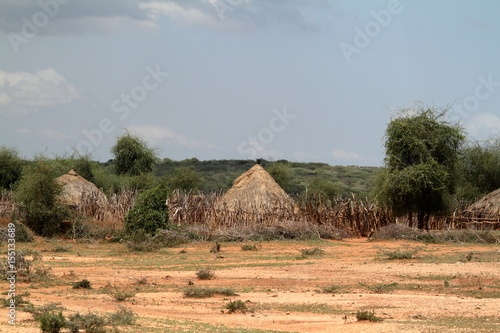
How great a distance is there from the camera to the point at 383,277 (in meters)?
14.9

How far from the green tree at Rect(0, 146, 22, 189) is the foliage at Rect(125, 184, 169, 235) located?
16.3 meters

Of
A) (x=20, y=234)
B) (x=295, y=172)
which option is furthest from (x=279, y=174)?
(x=295, y=172)

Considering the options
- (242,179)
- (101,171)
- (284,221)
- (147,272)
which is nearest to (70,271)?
(147,272)

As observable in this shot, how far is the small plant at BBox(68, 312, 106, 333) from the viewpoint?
28.0ft

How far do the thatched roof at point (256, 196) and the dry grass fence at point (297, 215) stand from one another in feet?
0.64

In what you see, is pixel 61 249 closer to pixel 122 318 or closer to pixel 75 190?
pixel 75 190

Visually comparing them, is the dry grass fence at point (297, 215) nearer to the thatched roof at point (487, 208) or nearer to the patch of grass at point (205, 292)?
the thatched roof at point (487, 208)

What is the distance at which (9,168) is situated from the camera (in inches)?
1474

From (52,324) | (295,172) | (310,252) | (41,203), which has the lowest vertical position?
(52,324)

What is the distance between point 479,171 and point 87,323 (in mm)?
29990

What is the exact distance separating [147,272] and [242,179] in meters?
14.9

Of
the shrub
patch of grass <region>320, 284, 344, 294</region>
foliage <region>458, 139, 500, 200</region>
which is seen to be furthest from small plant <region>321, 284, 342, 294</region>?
foliage <region>458, 139, 500, 200</region>

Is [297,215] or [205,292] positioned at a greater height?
[297,215]

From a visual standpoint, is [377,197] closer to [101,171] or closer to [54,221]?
[54,221]
